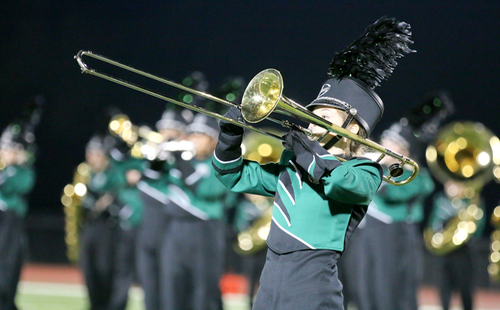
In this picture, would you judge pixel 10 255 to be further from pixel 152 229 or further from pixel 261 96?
pixel 261 96

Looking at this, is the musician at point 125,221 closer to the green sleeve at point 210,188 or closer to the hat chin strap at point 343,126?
the green sleeve at point 210,188

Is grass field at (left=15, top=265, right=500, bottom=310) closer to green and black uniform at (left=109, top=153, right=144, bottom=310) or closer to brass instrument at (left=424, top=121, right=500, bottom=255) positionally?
brass instrument at (left=424, top=121, right=500, bottom=255)

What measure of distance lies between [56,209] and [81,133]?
1487 mm

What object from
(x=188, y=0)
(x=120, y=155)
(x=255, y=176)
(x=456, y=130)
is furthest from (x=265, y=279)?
(x=188, y=0)

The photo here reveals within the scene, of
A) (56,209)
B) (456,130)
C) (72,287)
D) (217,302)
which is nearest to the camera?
(217,302)

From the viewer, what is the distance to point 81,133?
11562 mm

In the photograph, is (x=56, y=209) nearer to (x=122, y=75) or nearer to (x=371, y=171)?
(x=122, y=75)

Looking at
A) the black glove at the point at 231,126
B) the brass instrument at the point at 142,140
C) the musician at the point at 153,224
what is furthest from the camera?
the brass instrument at the point at 142,140

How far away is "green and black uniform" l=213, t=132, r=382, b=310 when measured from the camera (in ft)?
6.89

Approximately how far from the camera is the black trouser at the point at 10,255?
5.52 meters

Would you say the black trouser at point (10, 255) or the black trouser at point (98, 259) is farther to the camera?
the black trouser at point (98, 259)

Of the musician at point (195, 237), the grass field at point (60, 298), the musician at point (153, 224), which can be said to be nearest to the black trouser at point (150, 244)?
the musician at point (153, 224)

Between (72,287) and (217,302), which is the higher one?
(217,302)

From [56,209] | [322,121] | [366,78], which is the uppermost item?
[366,78]
